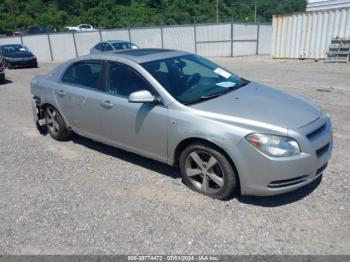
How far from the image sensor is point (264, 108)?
3.60 metres

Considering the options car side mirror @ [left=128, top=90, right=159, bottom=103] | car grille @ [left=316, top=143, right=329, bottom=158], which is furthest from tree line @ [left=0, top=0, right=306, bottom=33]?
car grille @ [left=316, top=143, right=329, bottom=158]

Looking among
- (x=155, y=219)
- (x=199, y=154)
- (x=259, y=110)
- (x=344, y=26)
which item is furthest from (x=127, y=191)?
(x=344, y=26)

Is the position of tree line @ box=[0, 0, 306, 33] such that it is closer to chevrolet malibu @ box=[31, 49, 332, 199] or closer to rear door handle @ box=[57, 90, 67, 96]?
rear door handle @ box=[57, 90, 67, 96]

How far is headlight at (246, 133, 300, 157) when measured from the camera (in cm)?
317

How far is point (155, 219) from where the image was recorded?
340 cm

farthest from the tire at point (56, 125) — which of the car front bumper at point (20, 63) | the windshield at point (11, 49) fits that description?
the windshield at point (11, 49)

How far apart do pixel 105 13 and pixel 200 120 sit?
51.5 metres

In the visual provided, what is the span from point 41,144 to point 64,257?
10.6 ft

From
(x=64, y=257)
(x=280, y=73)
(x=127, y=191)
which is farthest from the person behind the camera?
(x=280, y=73)

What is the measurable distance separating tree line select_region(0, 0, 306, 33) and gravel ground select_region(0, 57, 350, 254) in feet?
142

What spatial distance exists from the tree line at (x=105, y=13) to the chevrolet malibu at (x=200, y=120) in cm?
4291

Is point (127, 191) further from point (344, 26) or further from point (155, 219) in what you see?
point (344, 26)

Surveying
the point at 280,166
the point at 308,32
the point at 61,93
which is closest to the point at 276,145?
the point at 280,166

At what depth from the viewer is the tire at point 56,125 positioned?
552 centimetres
